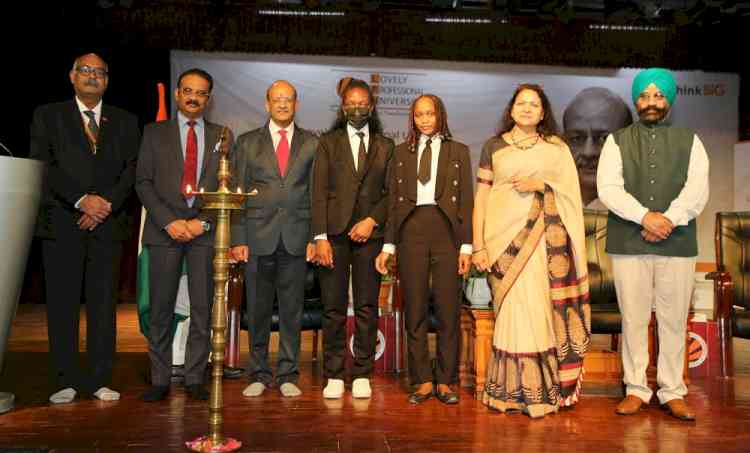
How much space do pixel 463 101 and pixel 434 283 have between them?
475 cm

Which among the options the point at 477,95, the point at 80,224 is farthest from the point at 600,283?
the point at 477,95

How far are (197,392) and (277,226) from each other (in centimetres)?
97

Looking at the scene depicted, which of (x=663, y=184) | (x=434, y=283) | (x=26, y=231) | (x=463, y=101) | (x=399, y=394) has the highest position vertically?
(x=463, y=101)

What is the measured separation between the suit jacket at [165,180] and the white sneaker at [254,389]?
2.67 feet

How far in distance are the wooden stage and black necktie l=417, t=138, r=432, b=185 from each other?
1.18 metres

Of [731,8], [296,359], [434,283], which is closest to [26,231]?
[296,359]

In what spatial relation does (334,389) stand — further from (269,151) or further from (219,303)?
(269,151)

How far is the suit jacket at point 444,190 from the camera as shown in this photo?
3.55 meters

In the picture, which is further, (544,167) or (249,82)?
(249,82)

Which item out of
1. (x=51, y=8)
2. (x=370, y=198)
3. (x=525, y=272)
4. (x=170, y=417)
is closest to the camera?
(x=170, y=417)

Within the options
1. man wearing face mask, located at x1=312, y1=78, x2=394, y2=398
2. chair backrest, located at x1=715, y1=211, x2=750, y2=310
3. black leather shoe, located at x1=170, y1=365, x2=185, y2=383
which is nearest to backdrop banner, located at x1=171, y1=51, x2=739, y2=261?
chair backrest, located at x1=715, y1=211, x2=750, y2=310

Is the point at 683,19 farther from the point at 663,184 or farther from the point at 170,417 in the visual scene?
the point at 170,417

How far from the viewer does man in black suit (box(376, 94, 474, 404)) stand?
355cm

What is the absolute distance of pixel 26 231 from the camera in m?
3.25
